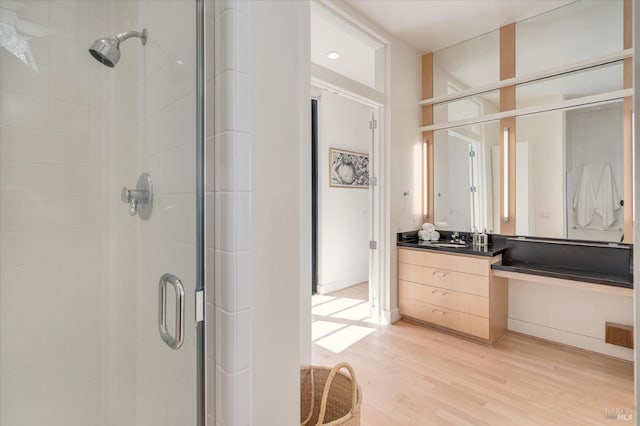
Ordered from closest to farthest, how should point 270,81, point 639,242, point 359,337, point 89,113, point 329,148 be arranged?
point 639,242
point 270,81
point 89,113
point 359,337
point 329,148

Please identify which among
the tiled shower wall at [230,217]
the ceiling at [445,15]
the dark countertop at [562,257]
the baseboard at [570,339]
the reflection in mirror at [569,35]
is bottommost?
the baseboard at [570,339]

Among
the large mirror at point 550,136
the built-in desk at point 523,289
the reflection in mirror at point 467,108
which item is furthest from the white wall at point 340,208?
the built-in desk at point 523,289

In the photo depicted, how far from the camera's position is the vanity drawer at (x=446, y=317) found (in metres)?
2.63

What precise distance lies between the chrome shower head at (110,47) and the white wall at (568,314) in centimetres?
343

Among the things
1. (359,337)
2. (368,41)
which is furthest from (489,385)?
(368,41)

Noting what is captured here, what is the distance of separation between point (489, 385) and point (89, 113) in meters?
2.87

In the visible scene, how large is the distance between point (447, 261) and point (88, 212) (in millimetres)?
2711

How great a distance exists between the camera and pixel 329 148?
4.16 m

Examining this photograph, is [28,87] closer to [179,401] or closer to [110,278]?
[110,278]

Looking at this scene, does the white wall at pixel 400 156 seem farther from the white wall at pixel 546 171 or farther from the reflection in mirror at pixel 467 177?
the white wall at pixel 546 171

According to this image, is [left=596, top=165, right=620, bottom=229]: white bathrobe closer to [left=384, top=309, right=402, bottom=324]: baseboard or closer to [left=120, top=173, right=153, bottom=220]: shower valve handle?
[left=384, top=309, right=402, bottom=324]: baseboard

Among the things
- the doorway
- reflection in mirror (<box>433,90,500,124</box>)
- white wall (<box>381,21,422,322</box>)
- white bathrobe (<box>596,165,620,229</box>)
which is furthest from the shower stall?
white bathrobe (<box>596,165,620,229</box>)

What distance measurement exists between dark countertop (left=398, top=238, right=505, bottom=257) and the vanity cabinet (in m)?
0.04

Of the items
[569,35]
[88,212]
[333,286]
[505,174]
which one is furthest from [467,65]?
[88,212]
